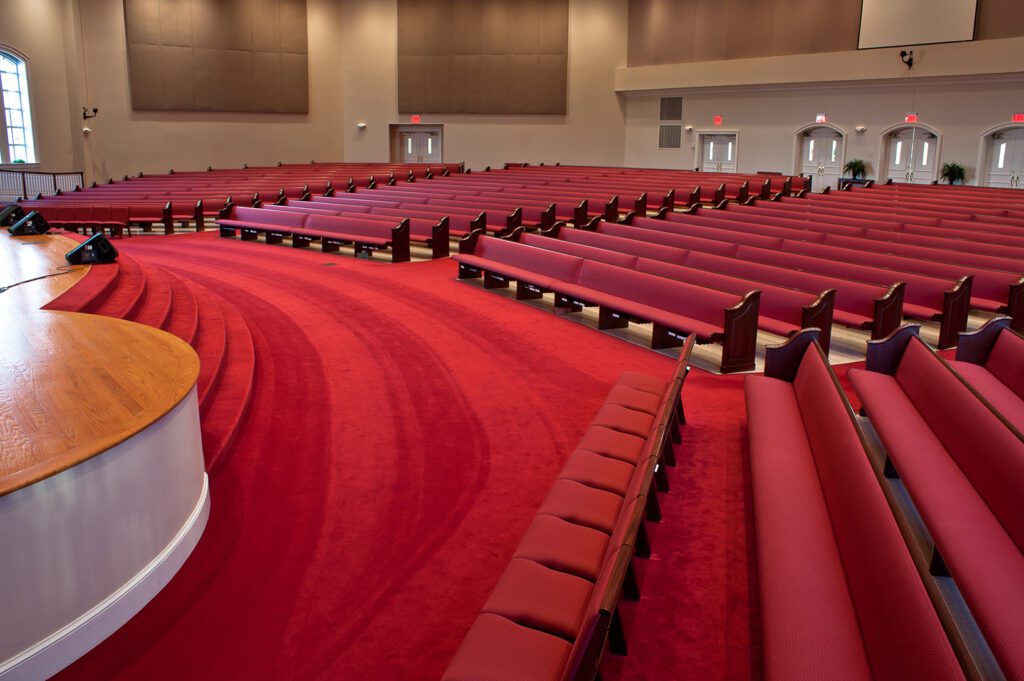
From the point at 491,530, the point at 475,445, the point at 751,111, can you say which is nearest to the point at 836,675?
the point at 491,530

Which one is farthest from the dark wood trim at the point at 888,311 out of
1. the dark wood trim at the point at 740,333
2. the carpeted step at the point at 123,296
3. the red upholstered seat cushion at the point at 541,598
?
the carpeted step at the point at 123,296

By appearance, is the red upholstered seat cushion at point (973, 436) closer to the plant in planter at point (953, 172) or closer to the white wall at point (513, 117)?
the plant in planter at point (953, 172)

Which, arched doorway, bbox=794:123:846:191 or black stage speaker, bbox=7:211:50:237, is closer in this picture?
black stage speaker, bbox=7:211:50:237

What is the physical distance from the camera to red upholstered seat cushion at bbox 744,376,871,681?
1.89 meters

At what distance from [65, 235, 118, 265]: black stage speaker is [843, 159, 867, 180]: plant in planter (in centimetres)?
1680

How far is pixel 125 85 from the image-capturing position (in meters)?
19.0

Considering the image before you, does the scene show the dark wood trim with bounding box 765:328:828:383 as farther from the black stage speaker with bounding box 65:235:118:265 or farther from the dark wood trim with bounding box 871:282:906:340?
the black stage speaker with bounding box 65:235:118:265

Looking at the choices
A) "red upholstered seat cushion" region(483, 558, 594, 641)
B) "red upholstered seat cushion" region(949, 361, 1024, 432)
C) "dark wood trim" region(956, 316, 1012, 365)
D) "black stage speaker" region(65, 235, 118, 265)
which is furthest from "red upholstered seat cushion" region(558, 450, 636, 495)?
"black stage speaker" region(65, 235, 118, 265)

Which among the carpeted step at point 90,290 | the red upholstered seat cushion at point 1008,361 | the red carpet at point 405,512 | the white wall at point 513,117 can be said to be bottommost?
the red carpet at point 405,512

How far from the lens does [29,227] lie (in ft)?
26.6

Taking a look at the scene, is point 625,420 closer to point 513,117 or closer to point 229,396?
point 229,396

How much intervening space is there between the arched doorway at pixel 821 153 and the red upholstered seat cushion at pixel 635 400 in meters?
16.9

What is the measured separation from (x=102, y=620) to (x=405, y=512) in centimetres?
120

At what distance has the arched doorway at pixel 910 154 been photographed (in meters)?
17.8
